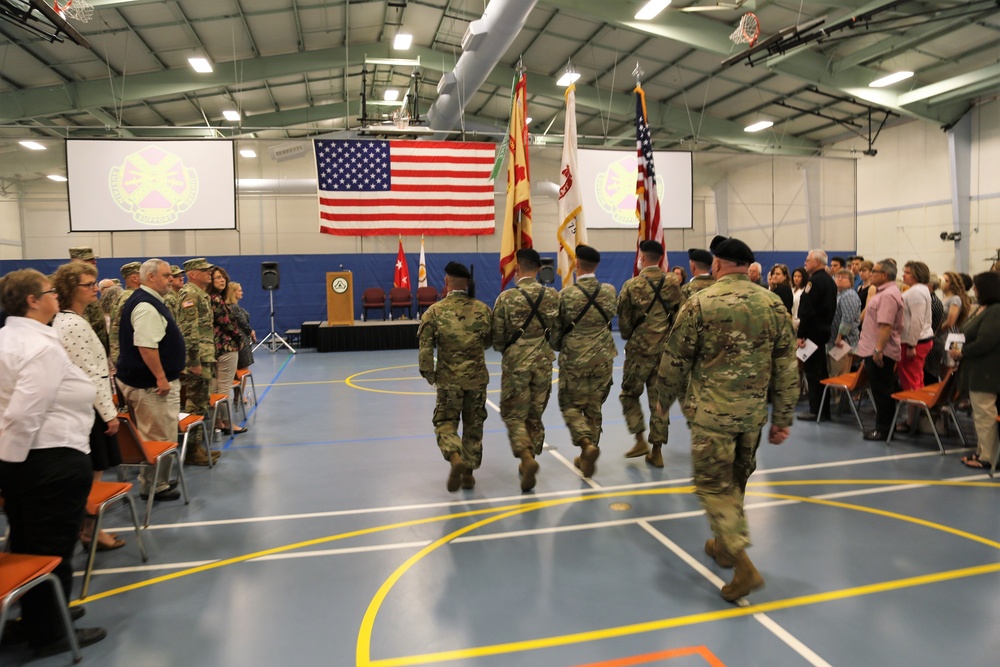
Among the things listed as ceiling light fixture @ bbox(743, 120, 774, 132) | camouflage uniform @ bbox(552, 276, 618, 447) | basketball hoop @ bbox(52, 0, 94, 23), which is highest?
ceiling light fixture @ bbox(743, 120, 774, 132)

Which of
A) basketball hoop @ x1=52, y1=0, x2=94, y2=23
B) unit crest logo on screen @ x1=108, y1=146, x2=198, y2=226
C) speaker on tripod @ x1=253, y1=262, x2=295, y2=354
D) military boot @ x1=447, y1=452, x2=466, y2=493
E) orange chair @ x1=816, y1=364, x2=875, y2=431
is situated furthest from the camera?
speaker on tripod @ x1=253, y1=262, x2=295, y2=354

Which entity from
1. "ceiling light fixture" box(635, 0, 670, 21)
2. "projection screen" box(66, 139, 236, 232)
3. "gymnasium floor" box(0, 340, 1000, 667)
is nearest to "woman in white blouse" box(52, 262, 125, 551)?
"gymnasium floor" box(0, 340, 1000, 667)

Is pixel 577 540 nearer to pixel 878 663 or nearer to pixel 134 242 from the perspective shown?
pixel 878 663

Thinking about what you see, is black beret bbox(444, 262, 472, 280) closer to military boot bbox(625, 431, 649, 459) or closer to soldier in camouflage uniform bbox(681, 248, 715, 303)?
soldier in camouflage uniform bbox(681, 248, 715, 303)

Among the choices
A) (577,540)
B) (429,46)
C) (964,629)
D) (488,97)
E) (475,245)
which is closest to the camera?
(964,629)

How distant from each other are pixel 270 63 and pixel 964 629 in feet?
54.4

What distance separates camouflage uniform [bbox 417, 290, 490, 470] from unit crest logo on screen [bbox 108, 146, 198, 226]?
10.4m

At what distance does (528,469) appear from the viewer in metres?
4.39

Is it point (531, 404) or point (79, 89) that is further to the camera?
point (79, 89)

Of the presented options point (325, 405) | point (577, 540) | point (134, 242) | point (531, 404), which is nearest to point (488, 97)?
point (134, 242)

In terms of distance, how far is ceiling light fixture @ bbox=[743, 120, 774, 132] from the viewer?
18.6 m

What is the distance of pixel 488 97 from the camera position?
1911cm

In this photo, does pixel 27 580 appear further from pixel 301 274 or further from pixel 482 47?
pixel 301 274

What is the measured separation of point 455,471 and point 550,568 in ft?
3.87
